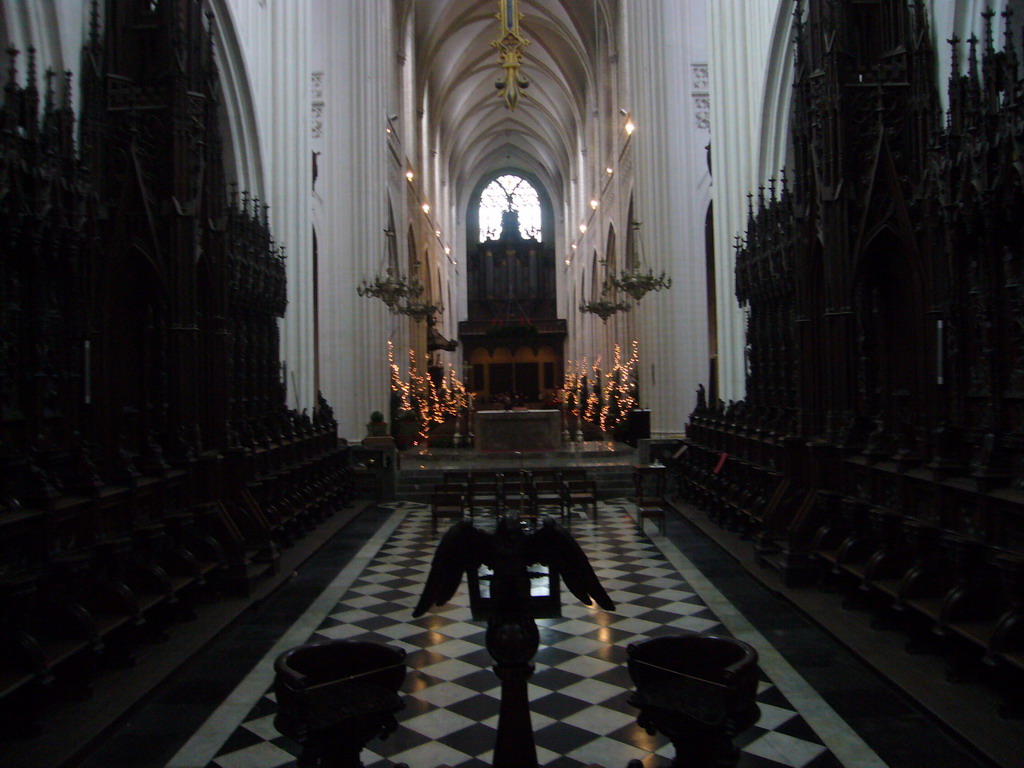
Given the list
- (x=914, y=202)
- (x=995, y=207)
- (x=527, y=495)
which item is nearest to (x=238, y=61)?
(x=527, y=495)

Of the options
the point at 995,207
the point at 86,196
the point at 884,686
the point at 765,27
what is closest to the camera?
the point at 884,686

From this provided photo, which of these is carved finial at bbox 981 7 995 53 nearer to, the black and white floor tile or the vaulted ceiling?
the black and white floor tile

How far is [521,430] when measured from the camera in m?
19.0

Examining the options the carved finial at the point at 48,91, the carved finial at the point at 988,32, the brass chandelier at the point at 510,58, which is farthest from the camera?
the brass chandelier at the point at 510,58

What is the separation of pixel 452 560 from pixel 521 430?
51.7 feet

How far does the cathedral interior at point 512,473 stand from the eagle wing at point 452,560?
1 centimetres

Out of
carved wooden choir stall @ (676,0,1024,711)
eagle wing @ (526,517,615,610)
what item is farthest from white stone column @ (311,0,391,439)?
eagle wing @ (526,517,615,610)

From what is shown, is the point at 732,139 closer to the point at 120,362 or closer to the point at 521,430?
the point at 521,430

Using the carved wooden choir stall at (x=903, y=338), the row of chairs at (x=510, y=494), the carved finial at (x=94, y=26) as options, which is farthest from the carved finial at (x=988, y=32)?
the row of chairs at (x=510, y=494)

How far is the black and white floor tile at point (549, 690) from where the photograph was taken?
411 cm

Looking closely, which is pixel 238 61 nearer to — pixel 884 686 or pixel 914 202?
pixel 914 202

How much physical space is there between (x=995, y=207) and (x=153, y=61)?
6782 millimetres

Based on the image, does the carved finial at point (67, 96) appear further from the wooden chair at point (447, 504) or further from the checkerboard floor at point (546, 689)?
the wooden chair at point (447, 504)

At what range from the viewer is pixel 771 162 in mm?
12234
